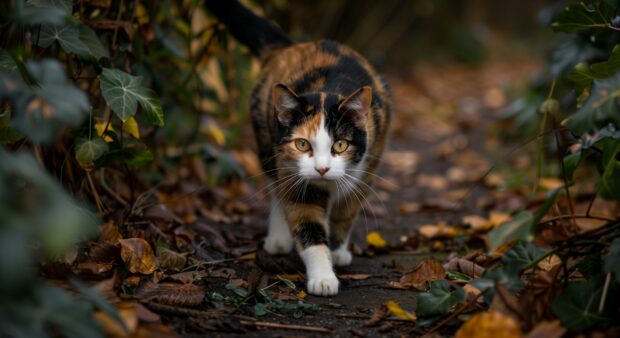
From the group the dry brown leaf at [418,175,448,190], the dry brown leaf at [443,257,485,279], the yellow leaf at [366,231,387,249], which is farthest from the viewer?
the dry brown leaf at [418,175,448,190]

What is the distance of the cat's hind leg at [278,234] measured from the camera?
10.7ft

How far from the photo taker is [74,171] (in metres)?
2.83

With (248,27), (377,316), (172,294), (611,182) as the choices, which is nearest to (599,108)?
(611,182)

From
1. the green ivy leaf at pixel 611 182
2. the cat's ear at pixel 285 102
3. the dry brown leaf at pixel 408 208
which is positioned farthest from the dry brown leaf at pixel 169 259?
the dry brown leaf at pixel 408 208

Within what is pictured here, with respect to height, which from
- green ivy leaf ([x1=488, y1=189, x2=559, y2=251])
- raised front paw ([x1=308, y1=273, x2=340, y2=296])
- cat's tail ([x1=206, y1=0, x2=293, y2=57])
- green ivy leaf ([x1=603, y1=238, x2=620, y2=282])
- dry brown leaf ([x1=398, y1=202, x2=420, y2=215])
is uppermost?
cat's tail ([x1=206, y1=0, x2=293, y2=57])

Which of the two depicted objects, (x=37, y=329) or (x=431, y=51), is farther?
(x=431, y=51)

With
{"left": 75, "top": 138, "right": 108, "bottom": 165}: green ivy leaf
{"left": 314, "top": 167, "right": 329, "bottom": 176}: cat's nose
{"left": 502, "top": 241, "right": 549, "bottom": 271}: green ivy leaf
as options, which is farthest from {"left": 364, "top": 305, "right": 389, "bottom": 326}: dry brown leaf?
{"left": 75, "top": 138, "right": 108, "bottom": 165}: green ivy leaf

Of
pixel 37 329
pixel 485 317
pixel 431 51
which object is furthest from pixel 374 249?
pixel 431 51

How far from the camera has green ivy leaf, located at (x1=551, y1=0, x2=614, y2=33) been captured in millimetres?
2357

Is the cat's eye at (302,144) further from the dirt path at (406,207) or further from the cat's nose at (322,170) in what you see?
the dirt path at (406,207)

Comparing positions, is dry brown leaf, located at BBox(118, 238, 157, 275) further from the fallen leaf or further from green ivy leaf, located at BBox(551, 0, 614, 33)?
green ivy leaf, located at BBox(551, 0, 614, 33)

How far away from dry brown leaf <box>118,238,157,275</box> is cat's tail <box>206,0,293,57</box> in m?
1.51

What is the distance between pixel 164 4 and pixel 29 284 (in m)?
2.37

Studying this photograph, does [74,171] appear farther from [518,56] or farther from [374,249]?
[518,56]
